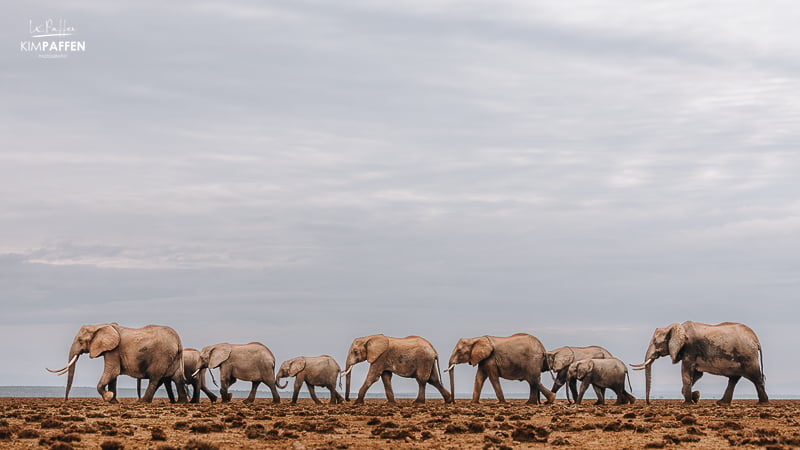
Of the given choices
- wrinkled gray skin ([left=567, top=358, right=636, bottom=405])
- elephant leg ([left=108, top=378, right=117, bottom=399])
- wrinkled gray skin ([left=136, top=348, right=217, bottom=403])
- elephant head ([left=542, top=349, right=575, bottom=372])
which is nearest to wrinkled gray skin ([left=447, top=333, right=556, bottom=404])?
wrinkled gray skin ([left=567, top=358, right=636, bottom=405])

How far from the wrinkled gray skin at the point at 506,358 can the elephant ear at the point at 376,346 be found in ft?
17.9

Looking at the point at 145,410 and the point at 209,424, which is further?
the point at 145,410

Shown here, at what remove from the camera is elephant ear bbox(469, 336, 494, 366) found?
56.5m

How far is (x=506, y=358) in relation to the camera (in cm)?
5647

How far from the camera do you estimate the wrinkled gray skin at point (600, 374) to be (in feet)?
186

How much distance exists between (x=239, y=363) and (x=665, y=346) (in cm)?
2408

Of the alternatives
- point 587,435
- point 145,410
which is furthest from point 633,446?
point 145,410

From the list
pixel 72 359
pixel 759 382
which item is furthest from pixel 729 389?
pixel 72 359

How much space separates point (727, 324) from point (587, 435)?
1056 inches

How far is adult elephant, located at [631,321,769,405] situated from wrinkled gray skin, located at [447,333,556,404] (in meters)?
5.47

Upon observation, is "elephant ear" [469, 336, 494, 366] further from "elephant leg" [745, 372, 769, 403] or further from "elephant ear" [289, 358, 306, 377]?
"elephant leg" [745, 372, 769, 403]

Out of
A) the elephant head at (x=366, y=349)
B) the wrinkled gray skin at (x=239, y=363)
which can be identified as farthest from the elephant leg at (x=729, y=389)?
the wrinkled gray skin at (x=239, y=363)

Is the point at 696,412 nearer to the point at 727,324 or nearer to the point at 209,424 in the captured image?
the point at 727,324

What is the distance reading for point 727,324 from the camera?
182 ft
